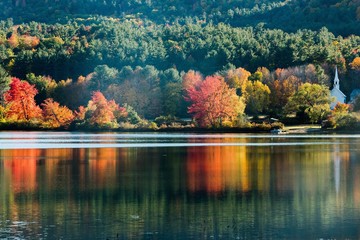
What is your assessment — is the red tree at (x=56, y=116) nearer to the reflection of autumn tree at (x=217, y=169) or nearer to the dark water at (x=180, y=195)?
the reflection of autumn tree at (x=217, y=169)

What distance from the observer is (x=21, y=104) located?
10450 cm

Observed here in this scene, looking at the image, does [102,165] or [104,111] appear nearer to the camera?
[102,165]

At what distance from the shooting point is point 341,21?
16612 cm

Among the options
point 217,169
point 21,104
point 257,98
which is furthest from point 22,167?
point 21,104

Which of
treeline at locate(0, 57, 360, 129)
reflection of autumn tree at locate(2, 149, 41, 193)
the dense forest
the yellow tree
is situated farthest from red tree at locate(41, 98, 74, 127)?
reflection of autumn tree at locate(2, 149, 41, 193)

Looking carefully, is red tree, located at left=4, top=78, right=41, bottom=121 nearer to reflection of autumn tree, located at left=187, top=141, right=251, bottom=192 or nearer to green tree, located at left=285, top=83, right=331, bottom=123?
green tree, located at left=285, top=83, right=331, bottom=123

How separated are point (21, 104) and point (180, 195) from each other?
251 feet

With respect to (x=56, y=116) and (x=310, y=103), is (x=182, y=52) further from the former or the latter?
(x=310, y=103)

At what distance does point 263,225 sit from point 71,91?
297ft

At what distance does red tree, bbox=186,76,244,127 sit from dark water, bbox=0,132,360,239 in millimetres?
42691

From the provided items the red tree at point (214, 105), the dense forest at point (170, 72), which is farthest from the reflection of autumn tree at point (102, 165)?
the dense forest at point (170, 72)

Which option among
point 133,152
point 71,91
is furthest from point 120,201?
point 71,91

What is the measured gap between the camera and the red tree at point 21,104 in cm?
10381

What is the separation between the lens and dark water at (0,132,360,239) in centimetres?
2398
